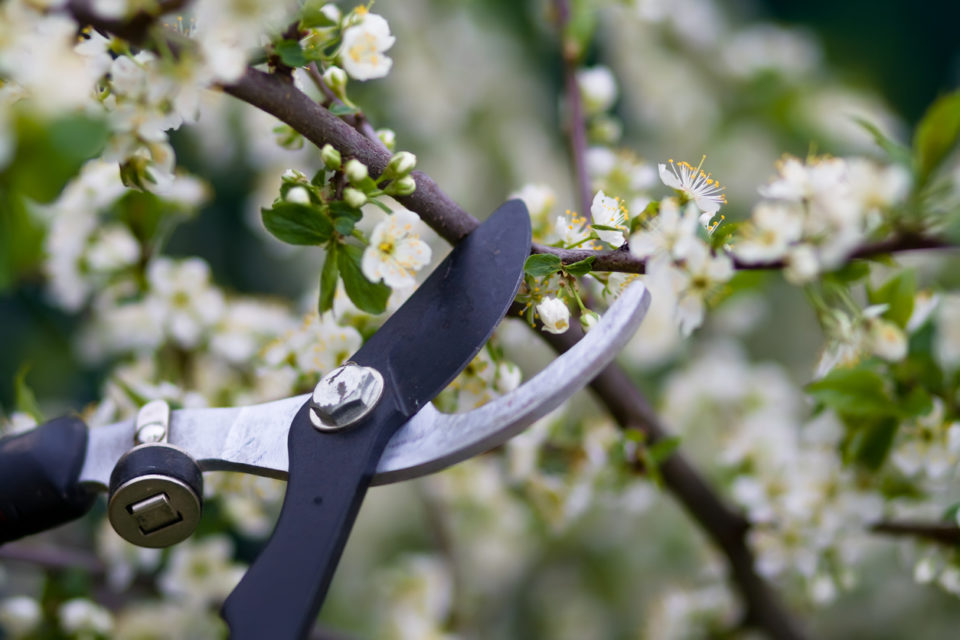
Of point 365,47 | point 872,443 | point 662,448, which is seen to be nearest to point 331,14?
point 365,47

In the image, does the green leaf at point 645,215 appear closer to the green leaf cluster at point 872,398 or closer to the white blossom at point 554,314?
the white blossom at point 554,314

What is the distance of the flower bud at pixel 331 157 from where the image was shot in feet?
1.29

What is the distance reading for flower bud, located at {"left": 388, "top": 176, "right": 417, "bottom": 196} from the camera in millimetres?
410

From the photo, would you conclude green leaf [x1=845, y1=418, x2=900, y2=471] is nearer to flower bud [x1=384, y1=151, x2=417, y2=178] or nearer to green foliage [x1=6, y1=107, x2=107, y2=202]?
flower bud [x1=384, y1=151, x2=417, y2=178]

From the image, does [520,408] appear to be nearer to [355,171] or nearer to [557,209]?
[355,171]

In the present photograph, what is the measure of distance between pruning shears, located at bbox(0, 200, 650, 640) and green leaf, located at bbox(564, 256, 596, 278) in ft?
0.08

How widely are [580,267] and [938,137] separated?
0.20 meters

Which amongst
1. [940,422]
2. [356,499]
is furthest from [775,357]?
[356,499]

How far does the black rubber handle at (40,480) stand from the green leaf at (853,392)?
0.47 meters

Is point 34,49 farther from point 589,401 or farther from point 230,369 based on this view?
point 589,401

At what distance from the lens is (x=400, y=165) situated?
1.33 feet

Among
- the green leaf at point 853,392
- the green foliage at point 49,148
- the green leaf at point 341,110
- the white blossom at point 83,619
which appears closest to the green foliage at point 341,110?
the green leaf at point 341,110

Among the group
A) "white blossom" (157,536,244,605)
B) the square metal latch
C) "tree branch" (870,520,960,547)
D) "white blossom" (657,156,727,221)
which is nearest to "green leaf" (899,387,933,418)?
"tree branch" (870,520,960,547)

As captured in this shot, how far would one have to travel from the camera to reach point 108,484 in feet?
1.50
